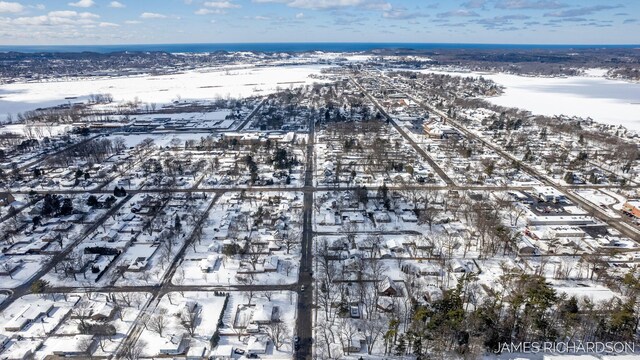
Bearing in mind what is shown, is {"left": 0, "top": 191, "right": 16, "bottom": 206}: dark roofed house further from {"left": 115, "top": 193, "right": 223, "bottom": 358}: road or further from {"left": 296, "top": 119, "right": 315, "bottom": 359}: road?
{"left": 296, "top": 119, "right": 315, "bottom": 359}: road

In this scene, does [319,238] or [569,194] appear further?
[569,194]

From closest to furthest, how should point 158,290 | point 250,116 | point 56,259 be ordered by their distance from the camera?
1. point 158,290
2. point 56,259
3. point 250,116

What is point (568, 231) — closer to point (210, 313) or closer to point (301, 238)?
point (301, 238)

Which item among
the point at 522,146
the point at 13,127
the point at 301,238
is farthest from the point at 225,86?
the point at 301,238

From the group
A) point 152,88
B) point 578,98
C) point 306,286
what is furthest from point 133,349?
point 152,88

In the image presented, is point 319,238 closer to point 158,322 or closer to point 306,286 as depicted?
point 306,286

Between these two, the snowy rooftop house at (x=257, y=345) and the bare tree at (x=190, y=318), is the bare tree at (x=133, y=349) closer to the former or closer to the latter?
the bare tree at (x=190, y=318)

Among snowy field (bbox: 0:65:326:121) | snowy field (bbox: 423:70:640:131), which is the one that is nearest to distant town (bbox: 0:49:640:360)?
snowy field (bbox: 423:70:640:131)
